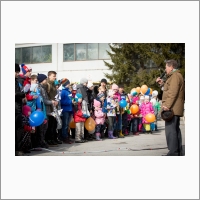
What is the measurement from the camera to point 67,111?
331 inches

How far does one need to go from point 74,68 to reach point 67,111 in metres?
13.2

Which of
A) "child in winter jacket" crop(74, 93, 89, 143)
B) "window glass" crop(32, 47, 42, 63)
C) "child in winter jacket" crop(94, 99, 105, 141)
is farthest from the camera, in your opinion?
"window glass" crop(32, 47, 42, 63)

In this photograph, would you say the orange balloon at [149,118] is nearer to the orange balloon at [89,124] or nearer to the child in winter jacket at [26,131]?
A: the orange balloon at [89,124]

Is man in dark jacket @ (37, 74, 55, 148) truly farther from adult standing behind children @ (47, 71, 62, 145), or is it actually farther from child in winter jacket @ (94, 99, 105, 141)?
child in winter jacket @ (94, 99, 105, 141)

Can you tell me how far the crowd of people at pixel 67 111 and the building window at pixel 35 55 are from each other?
1110 centimetres

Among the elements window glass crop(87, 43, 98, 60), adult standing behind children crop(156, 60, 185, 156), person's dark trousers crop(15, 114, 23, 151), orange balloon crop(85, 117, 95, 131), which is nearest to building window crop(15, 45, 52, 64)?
window glass crop(87, 43, 98, 60)

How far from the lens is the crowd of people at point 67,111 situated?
6741 millimetres

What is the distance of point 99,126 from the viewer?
30.5 feet

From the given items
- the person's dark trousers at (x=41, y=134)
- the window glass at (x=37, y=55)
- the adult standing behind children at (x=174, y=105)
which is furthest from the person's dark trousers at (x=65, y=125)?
the window glass at (x=37, y=55)

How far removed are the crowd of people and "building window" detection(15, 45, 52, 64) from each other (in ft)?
36.4

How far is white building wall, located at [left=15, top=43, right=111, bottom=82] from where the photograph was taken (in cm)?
2130
